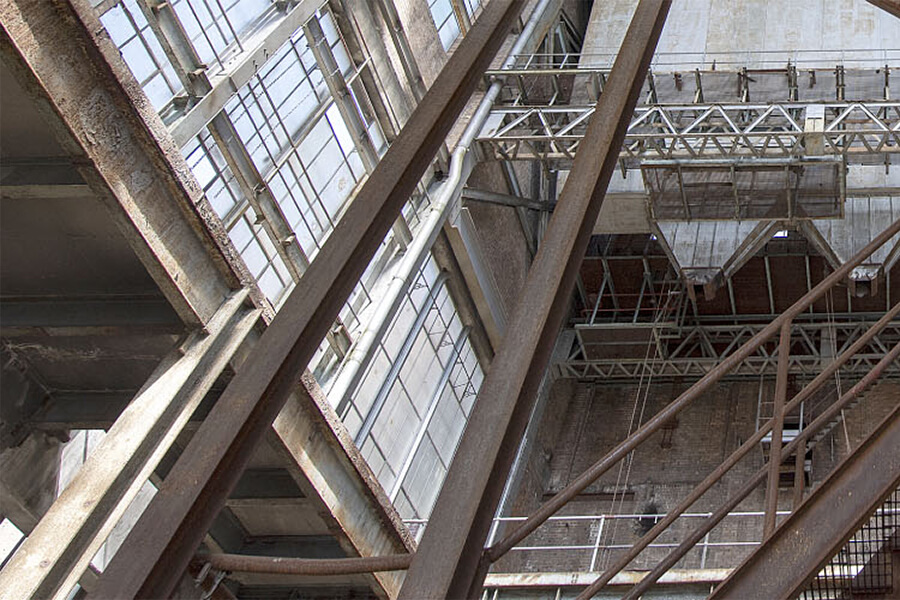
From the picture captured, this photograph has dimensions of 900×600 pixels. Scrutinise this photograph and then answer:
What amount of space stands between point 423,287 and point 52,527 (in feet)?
30.7

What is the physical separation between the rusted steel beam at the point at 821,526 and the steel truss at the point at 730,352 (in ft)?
61.7

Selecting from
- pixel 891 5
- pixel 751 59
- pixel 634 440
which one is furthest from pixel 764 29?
pixel 891 5

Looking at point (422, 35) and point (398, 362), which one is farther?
point (422, 35)

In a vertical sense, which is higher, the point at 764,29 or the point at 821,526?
the point at 764,29

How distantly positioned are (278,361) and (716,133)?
15.7 metres

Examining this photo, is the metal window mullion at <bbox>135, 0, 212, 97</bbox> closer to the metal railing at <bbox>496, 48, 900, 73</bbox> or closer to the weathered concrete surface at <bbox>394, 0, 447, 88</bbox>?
the weathered concrete surface at <bbox>394, 0, 447, 88</bbox>

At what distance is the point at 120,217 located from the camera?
1234 cm

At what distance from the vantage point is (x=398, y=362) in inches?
770

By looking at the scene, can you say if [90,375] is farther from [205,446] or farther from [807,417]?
Result: [807,417]

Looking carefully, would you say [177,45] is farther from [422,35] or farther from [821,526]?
[821,526]

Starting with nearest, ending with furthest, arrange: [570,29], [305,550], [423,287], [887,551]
Result: [887,551], [305,550], [423,287], [570,29]

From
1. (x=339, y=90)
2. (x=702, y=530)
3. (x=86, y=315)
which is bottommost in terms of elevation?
(x=702, y=530)

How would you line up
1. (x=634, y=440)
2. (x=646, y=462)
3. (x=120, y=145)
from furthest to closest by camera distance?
(x=646, y=462) → (x=120, y=145) → (x=634, y=440)

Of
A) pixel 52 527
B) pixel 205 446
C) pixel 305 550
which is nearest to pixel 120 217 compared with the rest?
pixel 52 527
